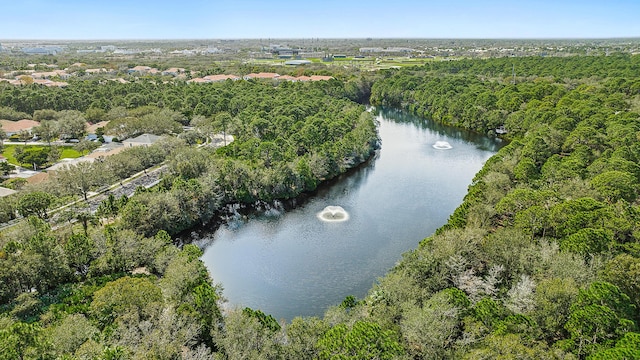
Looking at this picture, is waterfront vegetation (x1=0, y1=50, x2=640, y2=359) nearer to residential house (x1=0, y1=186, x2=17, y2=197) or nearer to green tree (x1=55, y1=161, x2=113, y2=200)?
green tree (x1=55, y1=161, x2=113, y2=200)

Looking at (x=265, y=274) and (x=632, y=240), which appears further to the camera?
(x=265, y=274)

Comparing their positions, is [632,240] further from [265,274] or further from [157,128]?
[157,128]

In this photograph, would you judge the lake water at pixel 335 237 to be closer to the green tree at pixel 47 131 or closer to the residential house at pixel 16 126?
the green tree at pixel 47 131

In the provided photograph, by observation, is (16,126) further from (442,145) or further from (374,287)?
(442,145)

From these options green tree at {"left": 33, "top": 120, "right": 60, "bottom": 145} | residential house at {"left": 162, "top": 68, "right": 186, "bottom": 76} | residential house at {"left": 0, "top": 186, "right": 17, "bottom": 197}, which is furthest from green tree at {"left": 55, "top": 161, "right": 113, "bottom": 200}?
residential house at {"left": 162, "top": 68, "right": 186, "bottom": 76}

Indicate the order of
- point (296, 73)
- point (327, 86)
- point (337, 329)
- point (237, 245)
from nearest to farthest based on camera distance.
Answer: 1. point (337, 329)
2. point (237, 245)
3. point (327, 86)
4. point (296, 73)

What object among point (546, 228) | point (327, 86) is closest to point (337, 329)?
point (546, 228)
